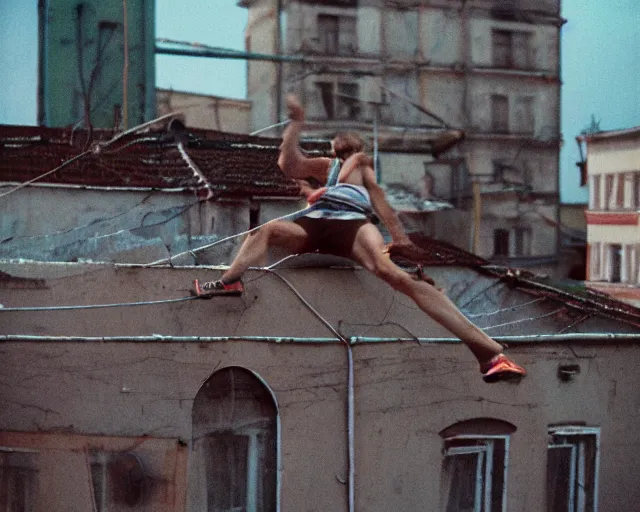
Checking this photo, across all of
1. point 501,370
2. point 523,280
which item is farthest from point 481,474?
point 523,280

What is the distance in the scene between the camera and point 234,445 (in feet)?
13.9

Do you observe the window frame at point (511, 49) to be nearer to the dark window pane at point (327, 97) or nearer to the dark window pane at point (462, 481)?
the dark window pane at point (327, 97)

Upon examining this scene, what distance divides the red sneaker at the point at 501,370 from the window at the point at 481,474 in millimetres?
485

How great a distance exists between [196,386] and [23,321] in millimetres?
837

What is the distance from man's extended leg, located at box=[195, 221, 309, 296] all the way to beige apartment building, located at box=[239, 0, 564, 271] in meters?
1.00

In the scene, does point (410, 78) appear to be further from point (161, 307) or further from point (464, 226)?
point (161, 307)

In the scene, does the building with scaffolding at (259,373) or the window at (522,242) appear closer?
the building with scaffolding at (259,373)

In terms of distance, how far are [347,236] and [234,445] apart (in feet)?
3.65

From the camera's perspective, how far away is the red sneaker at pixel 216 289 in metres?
4.23

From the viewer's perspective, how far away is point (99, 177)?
5.05 m

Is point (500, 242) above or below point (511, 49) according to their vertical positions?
below

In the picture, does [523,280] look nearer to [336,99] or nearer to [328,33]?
[336,99]

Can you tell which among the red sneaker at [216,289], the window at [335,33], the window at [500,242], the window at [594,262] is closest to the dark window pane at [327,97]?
the window at [335,33]

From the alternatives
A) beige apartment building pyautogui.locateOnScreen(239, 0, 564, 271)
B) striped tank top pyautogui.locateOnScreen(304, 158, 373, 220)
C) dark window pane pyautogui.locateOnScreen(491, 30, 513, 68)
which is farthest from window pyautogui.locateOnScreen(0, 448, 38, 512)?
dark window pane pyautogui.locateOnScreen(491, 30, 513, 68)
